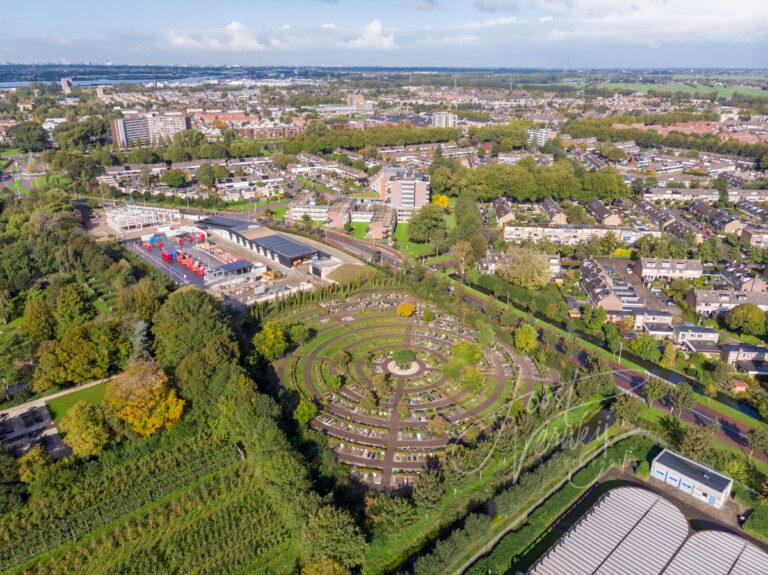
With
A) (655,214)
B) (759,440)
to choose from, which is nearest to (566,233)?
(655,214)

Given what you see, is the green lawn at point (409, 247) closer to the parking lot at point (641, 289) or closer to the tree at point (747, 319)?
the parking lot at point (641, 289)

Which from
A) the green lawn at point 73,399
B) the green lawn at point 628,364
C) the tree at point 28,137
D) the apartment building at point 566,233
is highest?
the tree at point 28,137

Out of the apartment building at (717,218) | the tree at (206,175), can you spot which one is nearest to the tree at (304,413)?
the apartment building at (717,218)

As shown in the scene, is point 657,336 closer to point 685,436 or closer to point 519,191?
point 685,436

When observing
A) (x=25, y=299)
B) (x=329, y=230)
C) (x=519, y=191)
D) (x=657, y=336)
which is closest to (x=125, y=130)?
(x=329, y=230)

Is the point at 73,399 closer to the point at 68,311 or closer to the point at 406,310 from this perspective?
the point at 68,311

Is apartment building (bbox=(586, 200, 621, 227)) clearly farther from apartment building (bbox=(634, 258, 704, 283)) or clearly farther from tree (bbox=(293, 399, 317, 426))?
tree (bbox=(293, 399, 317, 426))

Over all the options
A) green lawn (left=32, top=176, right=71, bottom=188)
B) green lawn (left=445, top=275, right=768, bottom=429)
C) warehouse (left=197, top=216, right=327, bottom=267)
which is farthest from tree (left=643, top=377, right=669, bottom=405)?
green lawn (left=32, top=176, right=71, bottom=188)
